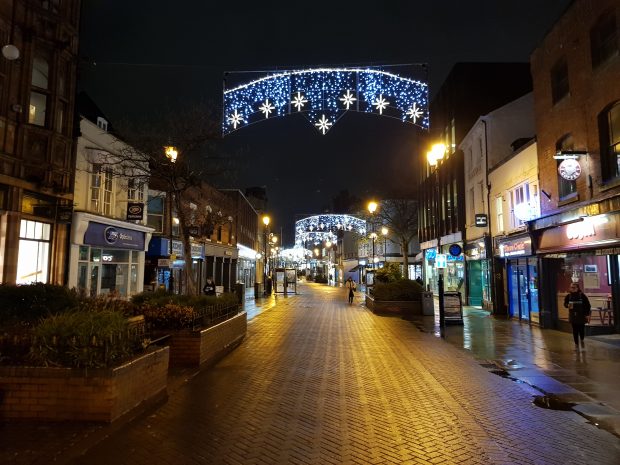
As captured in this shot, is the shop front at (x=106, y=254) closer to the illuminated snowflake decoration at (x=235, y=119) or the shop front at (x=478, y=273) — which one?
the illuminated snowflake decoration at (x=235, y=119)

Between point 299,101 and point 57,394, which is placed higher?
point 299,101

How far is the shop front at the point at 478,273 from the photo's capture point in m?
23.8

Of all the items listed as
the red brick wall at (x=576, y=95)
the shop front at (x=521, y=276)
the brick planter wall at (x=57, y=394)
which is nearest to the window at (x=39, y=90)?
the brick planter wall at (x=57, y=394)

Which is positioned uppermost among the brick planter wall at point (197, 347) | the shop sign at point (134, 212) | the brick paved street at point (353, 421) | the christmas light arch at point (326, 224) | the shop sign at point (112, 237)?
the christmas light arch at point (326, 224)

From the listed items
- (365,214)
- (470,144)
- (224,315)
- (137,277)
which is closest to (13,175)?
(224,315)

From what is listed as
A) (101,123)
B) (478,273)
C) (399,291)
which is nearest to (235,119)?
(101,123)

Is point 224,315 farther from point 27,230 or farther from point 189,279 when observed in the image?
point 27,230

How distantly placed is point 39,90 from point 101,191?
477 centimetres

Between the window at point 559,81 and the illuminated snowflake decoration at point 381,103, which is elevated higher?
the window at point 559,81

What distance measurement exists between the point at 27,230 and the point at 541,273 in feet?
56.7

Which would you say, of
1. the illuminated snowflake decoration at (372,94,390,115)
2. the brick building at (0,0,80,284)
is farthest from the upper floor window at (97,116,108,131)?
the illuminated snowflake decoration at (372,94,390,115)

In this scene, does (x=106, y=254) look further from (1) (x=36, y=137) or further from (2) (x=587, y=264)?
(2) (x=587, y=264)

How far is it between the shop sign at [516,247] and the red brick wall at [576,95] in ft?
6.04

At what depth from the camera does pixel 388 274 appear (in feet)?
87.7
